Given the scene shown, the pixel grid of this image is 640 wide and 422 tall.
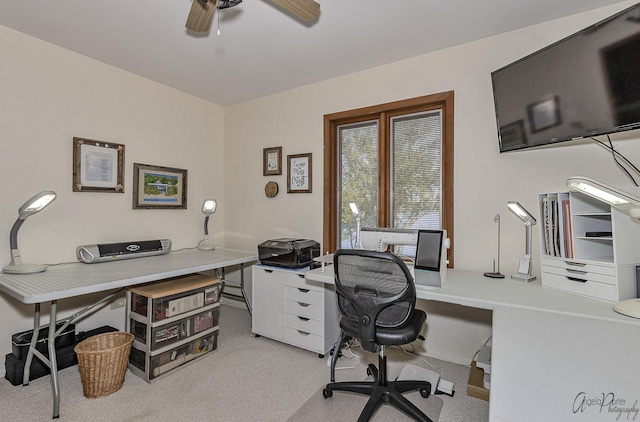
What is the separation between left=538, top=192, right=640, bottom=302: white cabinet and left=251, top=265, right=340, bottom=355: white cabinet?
1.50 metres

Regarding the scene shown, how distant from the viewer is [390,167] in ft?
8.91

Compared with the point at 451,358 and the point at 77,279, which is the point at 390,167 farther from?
the point at 77,279

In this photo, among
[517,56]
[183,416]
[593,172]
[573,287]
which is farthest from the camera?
[517,56]

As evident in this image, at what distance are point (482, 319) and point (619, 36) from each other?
1.83 metres

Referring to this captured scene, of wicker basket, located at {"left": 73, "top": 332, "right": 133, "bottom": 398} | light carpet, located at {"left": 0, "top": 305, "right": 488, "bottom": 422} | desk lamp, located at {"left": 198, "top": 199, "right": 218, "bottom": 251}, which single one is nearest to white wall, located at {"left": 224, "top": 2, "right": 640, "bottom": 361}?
light carpet, located at {"left": 0, "top": 305, "right": 488, "bottom": 422}

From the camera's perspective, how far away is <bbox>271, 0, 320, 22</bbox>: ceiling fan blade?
59.3 inches

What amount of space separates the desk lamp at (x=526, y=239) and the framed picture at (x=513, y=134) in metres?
0.43

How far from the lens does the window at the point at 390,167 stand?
2.48m

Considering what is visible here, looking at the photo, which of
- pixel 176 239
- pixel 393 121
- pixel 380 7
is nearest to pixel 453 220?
pixel 393 121

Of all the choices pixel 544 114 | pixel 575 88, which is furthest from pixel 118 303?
pixel 575 88

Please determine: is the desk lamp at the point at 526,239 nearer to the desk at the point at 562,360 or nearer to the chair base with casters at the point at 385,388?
the desk at the point at 562,360

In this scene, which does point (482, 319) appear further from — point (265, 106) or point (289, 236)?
point (265, 106)

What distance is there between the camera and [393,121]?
2.72m

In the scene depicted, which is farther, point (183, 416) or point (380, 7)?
point (380, 7)
